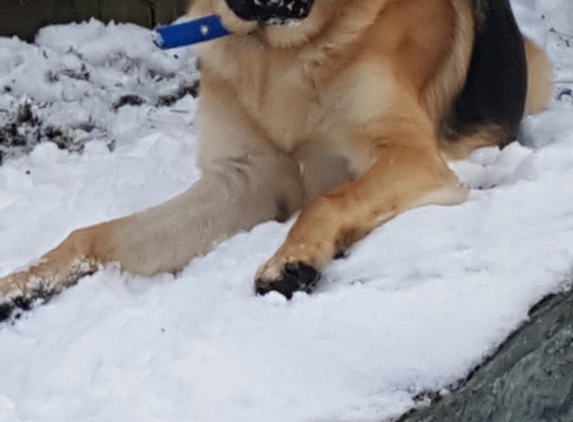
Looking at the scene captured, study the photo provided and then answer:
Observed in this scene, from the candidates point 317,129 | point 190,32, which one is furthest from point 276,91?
point 190,32

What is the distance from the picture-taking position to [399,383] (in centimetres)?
210

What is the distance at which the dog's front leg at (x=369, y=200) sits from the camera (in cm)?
251

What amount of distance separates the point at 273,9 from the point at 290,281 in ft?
3.06

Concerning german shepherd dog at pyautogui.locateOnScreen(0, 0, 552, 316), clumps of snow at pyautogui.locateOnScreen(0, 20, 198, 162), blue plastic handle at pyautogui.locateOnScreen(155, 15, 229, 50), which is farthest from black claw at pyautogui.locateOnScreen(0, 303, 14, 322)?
clumps of snow at pyautogui.locateOnScreen(0, 20, 198, 162)

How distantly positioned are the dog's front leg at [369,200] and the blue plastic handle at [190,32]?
1.97ft

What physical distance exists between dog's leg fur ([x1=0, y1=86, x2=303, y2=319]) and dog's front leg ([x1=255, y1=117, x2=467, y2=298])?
447 millimetres

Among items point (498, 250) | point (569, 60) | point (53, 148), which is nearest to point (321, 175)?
point (498, 250)

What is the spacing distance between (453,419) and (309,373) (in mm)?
328

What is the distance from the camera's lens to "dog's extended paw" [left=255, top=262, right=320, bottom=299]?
2475 mm

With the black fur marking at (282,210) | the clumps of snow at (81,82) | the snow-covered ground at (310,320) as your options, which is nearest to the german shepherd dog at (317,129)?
the black fur marking at (282,210)

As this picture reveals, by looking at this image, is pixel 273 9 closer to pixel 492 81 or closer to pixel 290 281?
pixel 290 281

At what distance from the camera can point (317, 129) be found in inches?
121

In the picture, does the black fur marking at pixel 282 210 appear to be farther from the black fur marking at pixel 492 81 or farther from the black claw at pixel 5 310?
the black claw at pixel 5 310

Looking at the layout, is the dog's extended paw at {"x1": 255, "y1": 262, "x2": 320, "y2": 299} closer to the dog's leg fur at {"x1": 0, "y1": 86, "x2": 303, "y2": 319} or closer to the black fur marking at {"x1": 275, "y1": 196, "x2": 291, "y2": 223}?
the dog's leg fur at {"x1": 0, "y1": 86, "x2": 303, "y2": 319}
